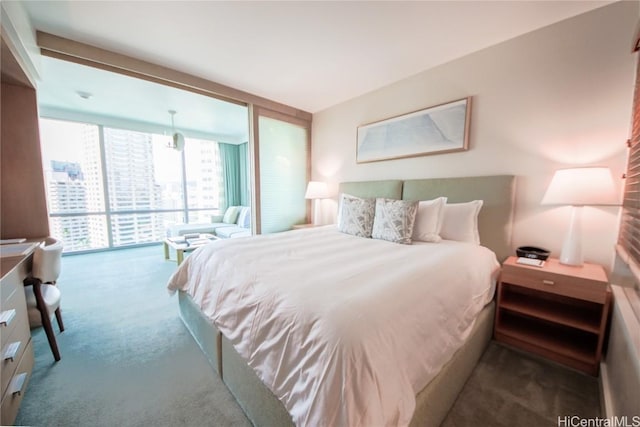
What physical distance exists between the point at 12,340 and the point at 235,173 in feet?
17.5

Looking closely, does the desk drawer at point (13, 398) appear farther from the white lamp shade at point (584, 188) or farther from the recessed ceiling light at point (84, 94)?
the recessed ceiling light at point (84, 94)

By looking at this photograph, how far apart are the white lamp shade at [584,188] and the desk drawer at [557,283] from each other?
50 centimetres

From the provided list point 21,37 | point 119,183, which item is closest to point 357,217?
point 21,37

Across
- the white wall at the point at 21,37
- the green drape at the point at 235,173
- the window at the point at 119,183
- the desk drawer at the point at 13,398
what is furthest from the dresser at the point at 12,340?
the green drape at the point at 235,173

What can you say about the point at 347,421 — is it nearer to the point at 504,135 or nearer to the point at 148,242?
the point at 504,135

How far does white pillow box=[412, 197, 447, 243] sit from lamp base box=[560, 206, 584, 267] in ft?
2.73

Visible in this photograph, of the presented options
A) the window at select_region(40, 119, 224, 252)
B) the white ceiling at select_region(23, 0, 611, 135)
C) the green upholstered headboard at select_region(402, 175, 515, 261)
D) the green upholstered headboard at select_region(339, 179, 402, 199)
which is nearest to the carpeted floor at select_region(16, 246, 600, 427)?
the green upholstered headboard at select_region(402, 175, 515, 261)

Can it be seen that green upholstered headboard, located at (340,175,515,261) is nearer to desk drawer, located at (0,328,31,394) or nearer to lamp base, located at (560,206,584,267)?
lamp base, located at (560,206,584,267)

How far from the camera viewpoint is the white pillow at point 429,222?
2.09 metres

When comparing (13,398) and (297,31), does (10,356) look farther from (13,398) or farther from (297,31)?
(297,31)

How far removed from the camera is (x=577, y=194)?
155 centimetres

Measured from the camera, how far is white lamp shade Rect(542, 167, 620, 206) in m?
1.49

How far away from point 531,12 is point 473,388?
2703 millimetres

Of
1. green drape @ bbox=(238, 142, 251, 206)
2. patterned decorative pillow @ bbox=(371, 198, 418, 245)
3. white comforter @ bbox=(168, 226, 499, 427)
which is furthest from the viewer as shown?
green drape @ bbox=(238, 142, 251, 206)
